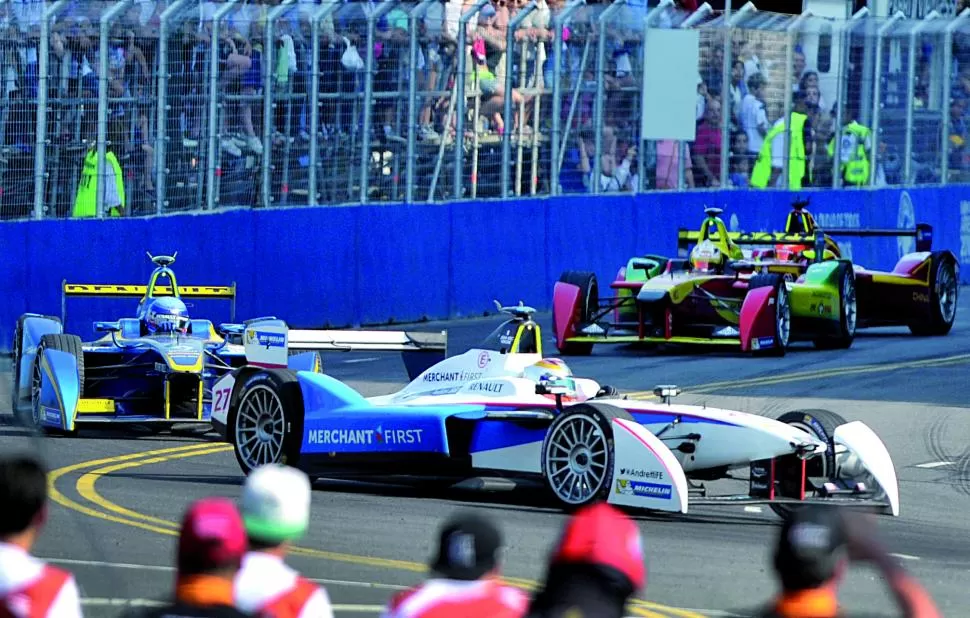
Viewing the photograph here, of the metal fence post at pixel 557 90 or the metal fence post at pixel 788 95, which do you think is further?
the metal fence post at pixel 788 95

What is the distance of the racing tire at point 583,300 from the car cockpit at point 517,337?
7316mm

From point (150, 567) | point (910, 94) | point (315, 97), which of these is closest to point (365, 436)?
point (150, 567)

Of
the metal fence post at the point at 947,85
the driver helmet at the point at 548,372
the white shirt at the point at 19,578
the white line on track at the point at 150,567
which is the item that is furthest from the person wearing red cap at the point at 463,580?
the metal fence post at the point at 947,85

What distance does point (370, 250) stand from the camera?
23203 mm

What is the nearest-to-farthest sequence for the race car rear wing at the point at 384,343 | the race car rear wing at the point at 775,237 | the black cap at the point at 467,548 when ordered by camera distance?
the black cap at the point at 467,548
the race car rear wing at the point at 384,343
the race car rear wing at the point at 775,237

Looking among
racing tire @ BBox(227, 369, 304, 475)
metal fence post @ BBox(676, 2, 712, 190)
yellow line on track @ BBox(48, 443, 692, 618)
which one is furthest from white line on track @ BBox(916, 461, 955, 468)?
metal fence post @ BBox(676, 2, 712, 190)

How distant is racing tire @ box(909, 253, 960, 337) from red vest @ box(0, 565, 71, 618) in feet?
61.7

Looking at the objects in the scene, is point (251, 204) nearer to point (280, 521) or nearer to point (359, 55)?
point (359, 55)

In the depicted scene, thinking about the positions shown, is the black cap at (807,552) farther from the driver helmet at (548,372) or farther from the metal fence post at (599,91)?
the metal fence post at (599,91)

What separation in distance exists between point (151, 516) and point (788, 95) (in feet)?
63.6

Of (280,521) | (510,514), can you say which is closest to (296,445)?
(510,514)

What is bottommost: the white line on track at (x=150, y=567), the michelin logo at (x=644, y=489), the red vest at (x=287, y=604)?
the white line on track at (x=150, y=567)

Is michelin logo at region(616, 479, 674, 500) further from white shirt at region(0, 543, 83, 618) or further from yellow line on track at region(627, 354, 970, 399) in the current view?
white shirt at region(0, 543, 83, 618)

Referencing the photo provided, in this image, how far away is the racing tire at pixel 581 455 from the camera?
11.1 m
